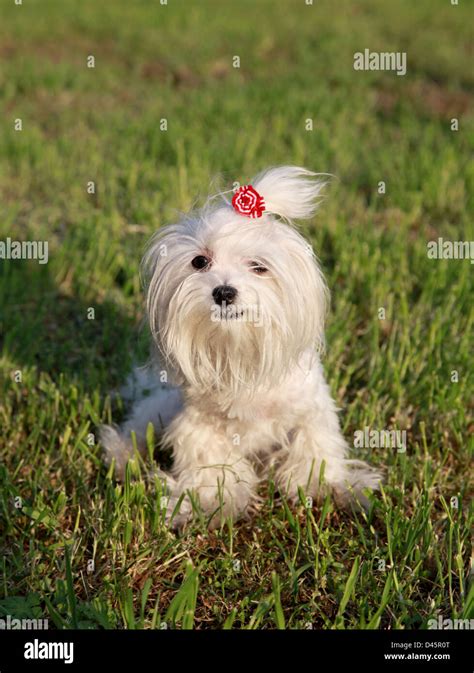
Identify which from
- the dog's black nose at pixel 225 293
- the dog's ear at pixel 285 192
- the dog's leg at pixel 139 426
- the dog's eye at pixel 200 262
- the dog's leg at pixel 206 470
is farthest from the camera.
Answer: the dog's leg at pixel 139 426

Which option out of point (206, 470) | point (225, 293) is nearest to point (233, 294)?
point (225, 293)

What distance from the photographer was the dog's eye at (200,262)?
2742 mm

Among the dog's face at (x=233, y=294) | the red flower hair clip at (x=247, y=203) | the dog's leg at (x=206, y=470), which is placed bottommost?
the dog's leg at (x=206, y=470)

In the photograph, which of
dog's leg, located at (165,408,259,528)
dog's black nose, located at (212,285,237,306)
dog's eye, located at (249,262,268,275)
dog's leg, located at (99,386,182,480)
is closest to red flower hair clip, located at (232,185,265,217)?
dog's eye, located at (249,262,268,275)

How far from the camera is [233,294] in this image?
2637 millimetres

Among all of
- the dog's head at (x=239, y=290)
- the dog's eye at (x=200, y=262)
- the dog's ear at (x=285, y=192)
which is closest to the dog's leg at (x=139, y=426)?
the dog's head at (x=239, y=290)

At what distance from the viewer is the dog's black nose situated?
263cm

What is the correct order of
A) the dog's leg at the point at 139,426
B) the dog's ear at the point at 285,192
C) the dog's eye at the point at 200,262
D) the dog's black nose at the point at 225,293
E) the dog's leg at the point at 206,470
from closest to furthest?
the dog's black nose at the point at 225,293, the dog's eye at the point at 200,262, the dog's ear at the point at 285,192, the dog's leg at the point at 206,470, the dog's leg at the point at 139,426

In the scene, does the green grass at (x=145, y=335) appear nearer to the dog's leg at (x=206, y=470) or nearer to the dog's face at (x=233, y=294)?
the dog's leg at (x=206, y=470)

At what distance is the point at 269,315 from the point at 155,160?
459 cm

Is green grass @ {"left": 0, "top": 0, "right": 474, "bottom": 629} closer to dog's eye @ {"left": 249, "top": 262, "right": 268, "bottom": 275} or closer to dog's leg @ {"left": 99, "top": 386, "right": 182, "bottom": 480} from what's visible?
dog's leg @ {"left": 99, "top": 386, "right": 182, "bottom": 480}

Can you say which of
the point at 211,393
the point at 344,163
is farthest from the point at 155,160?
the point at 211,393

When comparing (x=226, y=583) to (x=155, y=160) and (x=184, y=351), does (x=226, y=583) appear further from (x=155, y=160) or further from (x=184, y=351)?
(x=155, y=160)

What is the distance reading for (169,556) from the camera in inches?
116
